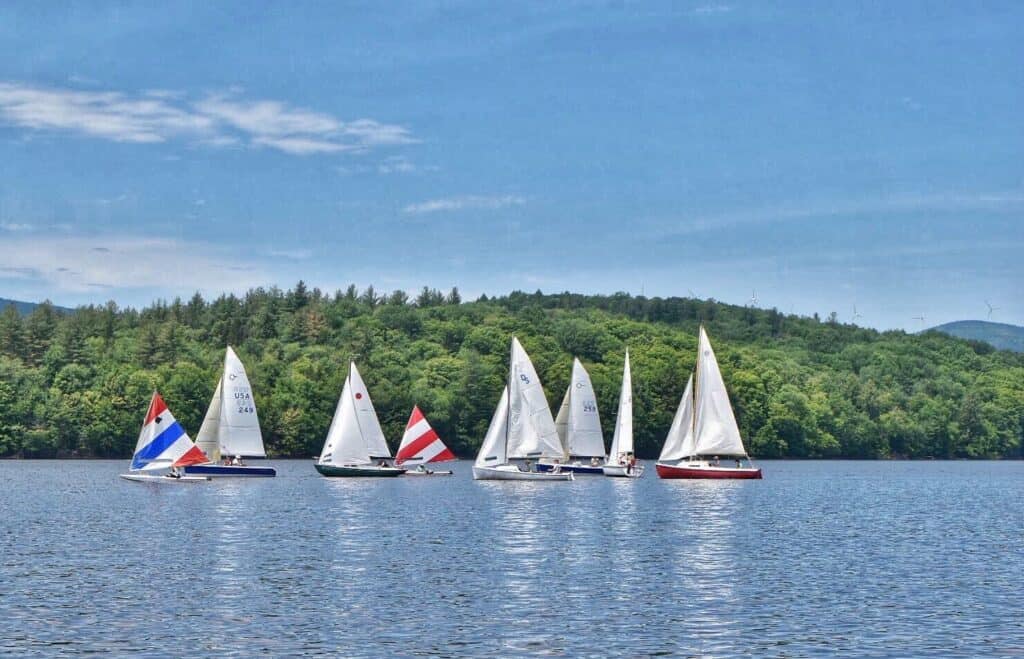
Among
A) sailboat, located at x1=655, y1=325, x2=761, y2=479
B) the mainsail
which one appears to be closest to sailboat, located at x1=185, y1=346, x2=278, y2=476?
the mainsail

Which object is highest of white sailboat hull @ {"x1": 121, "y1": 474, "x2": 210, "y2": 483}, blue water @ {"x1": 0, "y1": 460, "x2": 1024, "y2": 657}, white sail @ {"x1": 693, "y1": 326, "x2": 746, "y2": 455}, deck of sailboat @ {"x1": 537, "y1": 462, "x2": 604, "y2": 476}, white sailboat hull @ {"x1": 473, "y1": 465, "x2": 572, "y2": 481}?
white sail @ {"x1": 693, "y1": 326, "x2": 746, "y2": 455}

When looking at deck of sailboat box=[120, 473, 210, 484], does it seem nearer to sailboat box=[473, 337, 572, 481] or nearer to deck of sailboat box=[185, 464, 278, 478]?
deck of sailboat box=[185, 464, 278, 478]

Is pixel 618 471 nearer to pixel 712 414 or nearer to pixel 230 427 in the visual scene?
pixel 712 414

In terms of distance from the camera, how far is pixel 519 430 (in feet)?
393

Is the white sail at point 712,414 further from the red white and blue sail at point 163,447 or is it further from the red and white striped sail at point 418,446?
the red white and blue sail at point 163,447

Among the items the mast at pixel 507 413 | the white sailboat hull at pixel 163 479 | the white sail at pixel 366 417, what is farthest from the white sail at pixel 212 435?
the mast at pixel 507 413

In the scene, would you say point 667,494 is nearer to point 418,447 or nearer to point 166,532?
point 418,447

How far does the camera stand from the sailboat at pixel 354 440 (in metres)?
127

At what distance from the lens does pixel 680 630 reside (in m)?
41.1

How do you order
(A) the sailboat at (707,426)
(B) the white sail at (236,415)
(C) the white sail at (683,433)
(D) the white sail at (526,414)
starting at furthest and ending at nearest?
(C) the white sail at (683,433) < (A) the sailboat at (707,426) < (B) the white sail at (236,415) < (D) the white sail at (526,414)

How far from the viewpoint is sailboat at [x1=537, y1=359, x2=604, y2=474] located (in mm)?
132288

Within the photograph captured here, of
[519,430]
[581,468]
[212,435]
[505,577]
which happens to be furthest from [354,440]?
[505,577]

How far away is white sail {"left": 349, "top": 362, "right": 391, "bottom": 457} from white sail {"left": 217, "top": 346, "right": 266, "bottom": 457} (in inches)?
375

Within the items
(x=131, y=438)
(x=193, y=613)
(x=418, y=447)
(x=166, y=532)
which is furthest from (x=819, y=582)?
(x=131, y=438)
